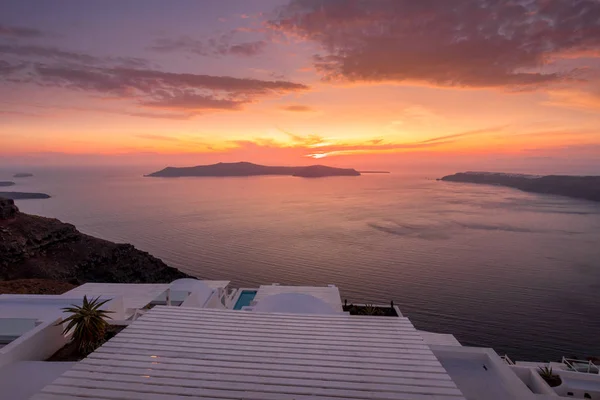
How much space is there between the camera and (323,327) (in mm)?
10820

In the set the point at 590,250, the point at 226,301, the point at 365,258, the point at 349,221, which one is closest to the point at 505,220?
the point at 590,250

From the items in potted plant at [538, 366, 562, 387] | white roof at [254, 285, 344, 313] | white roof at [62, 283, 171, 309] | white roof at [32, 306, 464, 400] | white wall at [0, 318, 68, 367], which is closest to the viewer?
white roof at [32, 306, 464, 400]

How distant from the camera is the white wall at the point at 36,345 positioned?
33.3 feet

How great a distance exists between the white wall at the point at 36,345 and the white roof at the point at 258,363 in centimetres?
313

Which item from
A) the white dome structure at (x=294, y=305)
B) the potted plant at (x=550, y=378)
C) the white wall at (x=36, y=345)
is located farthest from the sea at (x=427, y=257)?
the white wall at (x=36, y=345)

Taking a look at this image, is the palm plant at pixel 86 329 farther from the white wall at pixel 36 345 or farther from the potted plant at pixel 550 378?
the potted plant at pixel 550 378

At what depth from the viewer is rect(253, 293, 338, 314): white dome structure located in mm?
15922

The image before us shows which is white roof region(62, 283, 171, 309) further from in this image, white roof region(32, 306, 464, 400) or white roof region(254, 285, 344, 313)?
white roof region(32, 306, 464, 400)

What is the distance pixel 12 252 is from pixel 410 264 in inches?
1968

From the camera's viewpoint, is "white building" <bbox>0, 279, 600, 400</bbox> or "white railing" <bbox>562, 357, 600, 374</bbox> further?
"white railing" <bbox>562, 357, 600, 374</bbox>

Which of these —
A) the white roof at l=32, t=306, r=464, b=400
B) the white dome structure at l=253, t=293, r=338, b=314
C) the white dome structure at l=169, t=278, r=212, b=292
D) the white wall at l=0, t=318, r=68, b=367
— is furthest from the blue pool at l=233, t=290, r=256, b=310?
the white roof at l=32, t=306, r=464, b=400

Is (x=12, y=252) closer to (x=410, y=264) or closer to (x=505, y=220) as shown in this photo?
(x=410, y=264)

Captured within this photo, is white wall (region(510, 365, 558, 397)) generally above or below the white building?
below

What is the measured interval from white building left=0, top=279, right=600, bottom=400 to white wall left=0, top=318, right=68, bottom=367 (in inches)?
1.2
